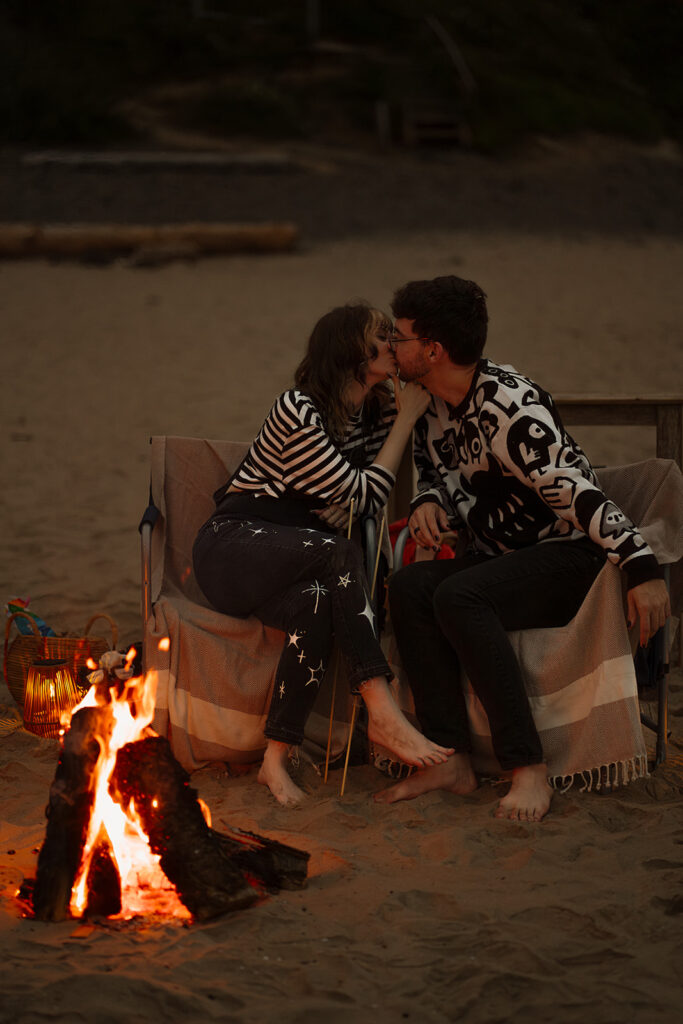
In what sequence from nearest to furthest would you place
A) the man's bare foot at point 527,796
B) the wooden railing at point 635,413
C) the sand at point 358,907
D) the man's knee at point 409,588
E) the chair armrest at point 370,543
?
the sand at point 358,907 → the man's bare foot at point 527,796 → the man's knee at point 409,588 → the chair armrest at point 370,543 → the wooden railing at point 635,413

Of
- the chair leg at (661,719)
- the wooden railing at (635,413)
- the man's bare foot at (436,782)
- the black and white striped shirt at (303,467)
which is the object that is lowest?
the man's bare foot at (436,782)

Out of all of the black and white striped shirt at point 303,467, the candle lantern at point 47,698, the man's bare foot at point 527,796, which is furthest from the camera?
the candle lantern at point 47,698

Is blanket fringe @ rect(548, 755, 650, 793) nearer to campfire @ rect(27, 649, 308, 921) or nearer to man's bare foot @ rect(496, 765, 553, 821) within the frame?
man's bare foot @ rect(496, 765, 553, 821)

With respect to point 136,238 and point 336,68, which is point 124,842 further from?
point 336,68

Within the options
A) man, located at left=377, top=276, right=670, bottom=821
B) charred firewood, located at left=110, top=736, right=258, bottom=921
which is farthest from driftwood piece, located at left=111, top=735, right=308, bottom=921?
man, located at left=377, top=276, right=670, bottom=821

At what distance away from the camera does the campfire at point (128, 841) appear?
244 centimetres

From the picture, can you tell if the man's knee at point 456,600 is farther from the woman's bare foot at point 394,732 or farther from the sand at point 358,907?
the sand at point 358,907

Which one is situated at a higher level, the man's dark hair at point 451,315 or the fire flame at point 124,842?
the man's dark hair at point 451,315

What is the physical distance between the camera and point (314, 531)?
3.29m

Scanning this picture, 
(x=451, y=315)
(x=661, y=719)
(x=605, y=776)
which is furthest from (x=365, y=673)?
(x=451, y=315)

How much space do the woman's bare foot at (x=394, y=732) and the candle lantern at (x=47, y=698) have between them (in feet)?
3.52

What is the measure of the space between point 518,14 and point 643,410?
2547 cm

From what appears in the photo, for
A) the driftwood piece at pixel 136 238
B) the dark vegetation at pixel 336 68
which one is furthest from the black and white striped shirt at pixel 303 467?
the dark vegetation at pixel 336 68

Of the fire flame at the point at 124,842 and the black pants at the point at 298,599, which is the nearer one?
the fire flame at the point at 124,842
